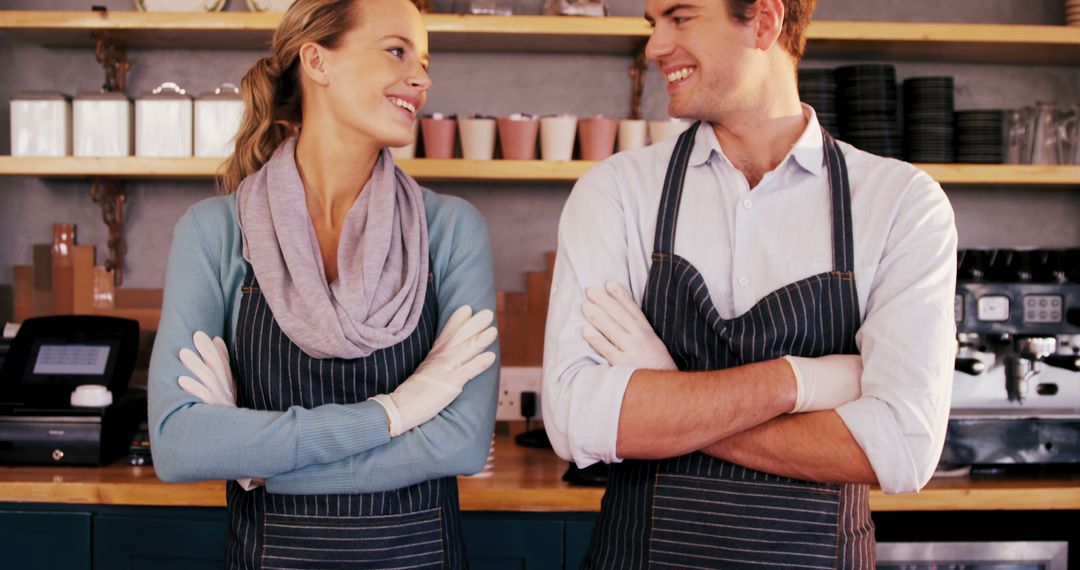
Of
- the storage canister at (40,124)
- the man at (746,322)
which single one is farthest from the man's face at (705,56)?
the storage canister at (40,124)

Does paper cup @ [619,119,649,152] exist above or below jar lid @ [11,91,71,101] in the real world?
below

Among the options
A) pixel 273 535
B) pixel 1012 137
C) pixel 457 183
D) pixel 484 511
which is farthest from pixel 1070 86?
pixel 273 535

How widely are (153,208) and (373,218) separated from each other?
4.96 ft

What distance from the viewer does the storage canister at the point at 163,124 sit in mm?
2570

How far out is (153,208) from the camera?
9.68 feet

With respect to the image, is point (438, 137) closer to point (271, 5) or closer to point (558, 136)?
point (558, 136)

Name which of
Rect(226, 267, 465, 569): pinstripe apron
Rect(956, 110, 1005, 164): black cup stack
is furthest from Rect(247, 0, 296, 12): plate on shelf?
Rect(956, 110, 1005, 164): black cup stack

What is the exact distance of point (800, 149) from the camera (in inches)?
57.8

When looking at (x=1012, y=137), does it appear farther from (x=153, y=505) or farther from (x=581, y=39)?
(x=153, y=505)

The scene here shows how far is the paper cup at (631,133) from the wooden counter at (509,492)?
2.89 ft

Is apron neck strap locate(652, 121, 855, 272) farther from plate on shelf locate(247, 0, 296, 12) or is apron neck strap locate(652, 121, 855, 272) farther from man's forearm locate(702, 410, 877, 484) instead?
plate on shelf locate(247, 0, 296, 12)

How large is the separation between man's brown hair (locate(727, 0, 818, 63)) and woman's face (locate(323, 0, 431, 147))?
567 millimetres

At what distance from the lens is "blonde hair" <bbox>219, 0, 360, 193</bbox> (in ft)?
5.70

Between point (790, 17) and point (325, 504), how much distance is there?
105 centimetres
